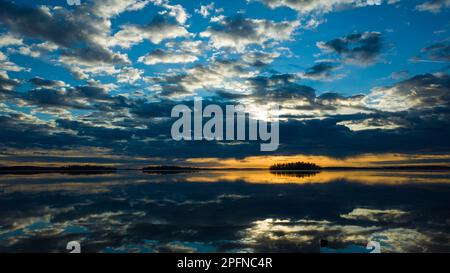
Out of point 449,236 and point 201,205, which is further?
point 201,205

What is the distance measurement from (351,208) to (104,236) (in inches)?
549
